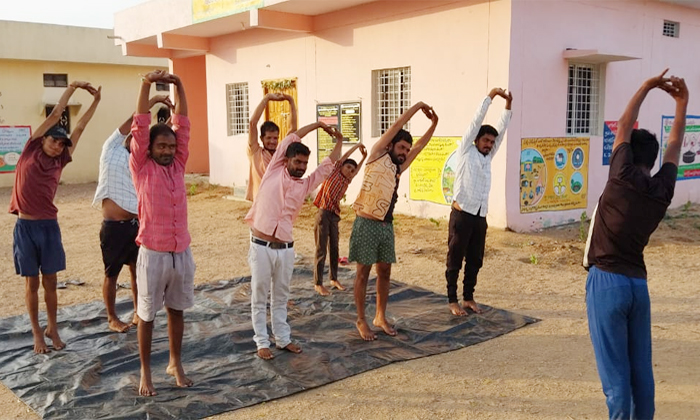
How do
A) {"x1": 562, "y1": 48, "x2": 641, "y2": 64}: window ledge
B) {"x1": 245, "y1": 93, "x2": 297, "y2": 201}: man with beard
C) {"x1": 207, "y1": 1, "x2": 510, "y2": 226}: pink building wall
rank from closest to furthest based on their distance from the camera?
{"x1": 245, "y1": 93, "x2": 297, "y2": 201}: man with beard → {"x1": 562, "y1": 48, "x2": 641, "y2": 64}: window ledge → {"x1": 207, "y1": 1, "x2": 510, "y2": 226}: pink building wall

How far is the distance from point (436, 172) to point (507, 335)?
18.1ft

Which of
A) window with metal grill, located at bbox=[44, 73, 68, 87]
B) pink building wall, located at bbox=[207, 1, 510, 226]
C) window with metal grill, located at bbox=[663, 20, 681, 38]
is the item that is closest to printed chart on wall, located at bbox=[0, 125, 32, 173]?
window with metal grill, located at bbox=[44, 73, 68, 87]

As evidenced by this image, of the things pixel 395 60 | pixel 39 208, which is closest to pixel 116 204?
pixel 39 208

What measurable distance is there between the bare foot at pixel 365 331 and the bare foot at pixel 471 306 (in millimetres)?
1130

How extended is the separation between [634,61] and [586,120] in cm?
149

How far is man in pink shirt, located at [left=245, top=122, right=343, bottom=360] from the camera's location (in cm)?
433

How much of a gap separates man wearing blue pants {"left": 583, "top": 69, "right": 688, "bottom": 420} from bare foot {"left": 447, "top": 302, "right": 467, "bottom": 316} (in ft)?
8.36

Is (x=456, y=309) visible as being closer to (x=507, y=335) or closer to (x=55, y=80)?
(x=507, y=335)

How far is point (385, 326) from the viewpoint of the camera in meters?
5.07

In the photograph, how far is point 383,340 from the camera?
4.89m

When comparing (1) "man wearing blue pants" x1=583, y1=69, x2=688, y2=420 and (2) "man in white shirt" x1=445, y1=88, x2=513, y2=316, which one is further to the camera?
(2) "man in white shirt" x1=445, y1=88, x2=513, y2=316

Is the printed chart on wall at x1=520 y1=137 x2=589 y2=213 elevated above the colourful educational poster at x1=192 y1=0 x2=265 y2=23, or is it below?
below

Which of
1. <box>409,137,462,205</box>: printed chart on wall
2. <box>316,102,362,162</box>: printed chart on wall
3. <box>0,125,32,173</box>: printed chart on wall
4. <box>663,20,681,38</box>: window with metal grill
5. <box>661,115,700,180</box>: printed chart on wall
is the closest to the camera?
<box>409,137,462,205</box>: printed chart on wall

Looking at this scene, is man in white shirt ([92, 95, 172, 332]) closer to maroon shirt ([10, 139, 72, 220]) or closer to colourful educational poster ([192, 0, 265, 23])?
maroon shirt ([10, 139, 72, 220])
